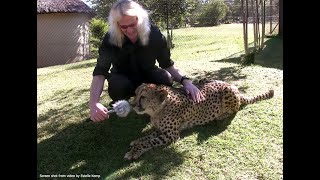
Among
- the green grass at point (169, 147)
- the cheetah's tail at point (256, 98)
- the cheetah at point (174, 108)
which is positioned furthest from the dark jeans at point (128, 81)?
the cheetah's tail at point (256, 98)

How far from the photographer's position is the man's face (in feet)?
9.64

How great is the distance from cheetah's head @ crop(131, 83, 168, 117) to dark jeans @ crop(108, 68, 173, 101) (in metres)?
0.23

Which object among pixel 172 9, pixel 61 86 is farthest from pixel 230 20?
pixel 61 86

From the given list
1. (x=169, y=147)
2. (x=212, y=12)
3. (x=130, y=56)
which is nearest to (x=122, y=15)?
(x=130, y=56)

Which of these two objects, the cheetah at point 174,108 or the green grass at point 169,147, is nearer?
the green grass at point 169,147

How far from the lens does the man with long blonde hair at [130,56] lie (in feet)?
9.77

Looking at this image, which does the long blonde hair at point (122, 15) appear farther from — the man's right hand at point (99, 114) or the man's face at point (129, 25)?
the man's right hand at point (99, 114)

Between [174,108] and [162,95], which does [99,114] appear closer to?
[162,95]

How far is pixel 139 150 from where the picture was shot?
302 centimetres

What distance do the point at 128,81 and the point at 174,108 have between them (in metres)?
0.45

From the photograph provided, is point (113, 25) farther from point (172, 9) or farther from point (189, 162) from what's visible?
point (172, 9)

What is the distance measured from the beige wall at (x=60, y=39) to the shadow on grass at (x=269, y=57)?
611cm

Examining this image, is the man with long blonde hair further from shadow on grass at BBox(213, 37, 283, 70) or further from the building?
the building
